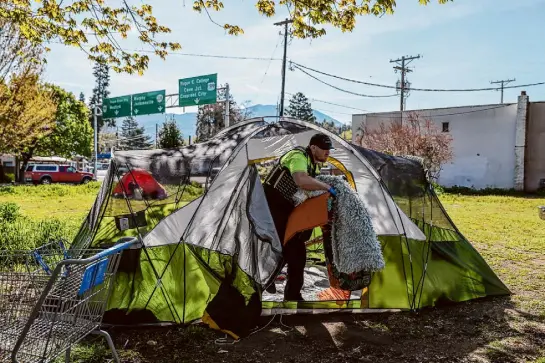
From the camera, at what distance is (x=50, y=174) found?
3284cm

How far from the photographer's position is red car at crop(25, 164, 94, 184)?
32.6 metres

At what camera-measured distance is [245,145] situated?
524 centimetres

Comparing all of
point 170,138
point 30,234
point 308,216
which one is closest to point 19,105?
point 30,234

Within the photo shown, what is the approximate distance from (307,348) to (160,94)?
23204mm

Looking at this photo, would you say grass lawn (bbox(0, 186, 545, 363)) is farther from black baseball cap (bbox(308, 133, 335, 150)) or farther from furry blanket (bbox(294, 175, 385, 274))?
black baseball cap (bbox(308, 133, 335, 150))

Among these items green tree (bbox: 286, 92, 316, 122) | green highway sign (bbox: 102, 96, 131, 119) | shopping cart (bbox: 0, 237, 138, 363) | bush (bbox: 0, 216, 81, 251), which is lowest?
bush (bbox: 0, 216, 81, 251)

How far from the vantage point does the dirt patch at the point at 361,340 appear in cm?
404

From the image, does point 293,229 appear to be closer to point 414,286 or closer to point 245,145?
point 245,145

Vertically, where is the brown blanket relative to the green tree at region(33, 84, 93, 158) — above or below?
below

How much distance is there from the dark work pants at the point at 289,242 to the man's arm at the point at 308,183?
1.63 feet

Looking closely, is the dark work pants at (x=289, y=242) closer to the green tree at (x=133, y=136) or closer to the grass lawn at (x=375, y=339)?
the grass lawn at (x=375, y=339)

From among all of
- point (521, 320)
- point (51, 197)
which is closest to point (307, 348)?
point (521, 320)

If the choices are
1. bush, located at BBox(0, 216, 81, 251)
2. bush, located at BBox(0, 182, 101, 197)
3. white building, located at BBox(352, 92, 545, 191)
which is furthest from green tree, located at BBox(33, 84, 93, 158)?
bush, located at BBox(0, 216, 81, 251)

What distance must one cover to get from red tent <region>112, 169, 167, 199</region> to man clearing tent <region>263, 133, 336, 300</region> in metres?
1.16
